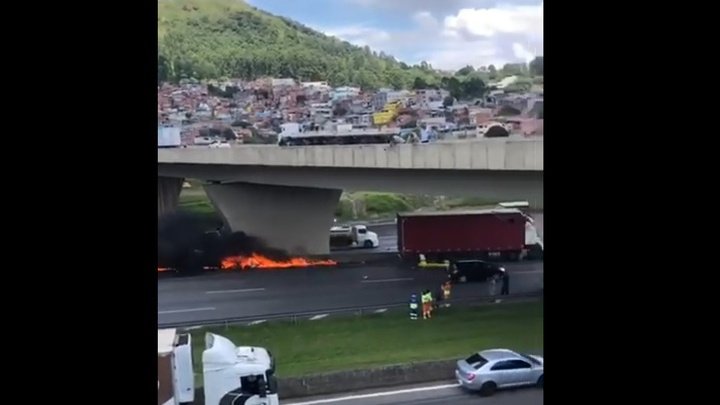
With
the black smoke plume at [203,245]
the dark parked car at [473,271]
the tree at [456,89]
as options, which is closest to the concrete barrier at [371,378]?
the dark parked car at [473,271]

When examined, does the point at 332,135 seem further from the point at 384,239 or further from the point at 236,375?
the point at 236,375

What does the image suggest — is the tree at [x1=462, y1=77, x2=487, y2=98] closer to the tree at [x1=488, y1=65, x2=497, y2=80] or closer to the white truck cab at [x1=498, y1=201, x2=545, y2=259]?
the tree at [x1=488, y1=65, x2=497, y2=80]

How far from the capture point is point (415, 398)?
101 inches

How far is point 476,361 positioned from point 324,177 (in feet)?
3.34

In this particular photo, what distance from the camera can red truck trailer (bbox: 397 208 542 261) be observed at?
291 centimetres

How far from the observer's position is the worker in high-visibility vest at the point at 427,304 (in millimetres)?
2963

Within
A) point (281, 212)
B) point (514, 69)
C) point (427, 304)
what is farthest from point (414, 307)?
point (514, 69)

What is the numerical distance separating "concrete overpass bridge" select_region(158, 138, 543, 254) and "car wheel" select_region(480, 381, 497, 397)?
2.15 feet

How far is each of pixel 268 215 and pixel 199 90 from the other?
1.28 meters

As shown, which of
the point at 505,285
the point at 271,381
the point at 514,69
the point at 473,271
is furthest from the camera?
the point at 473,271

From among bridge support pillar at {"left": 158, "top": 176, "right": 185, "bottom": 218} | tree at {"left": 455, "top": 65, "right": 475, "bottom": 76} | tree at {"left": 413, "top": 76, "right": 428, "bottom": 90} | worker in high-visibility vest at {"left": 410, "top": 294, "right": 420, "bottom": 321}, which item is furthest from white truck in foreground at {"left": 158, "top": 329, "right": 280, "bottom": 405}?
tree at {"left": 455, "top": 65, "right": 475, "bottom": 76}
